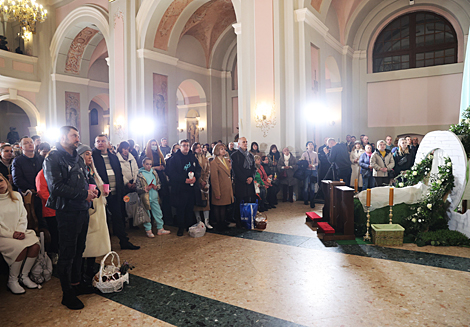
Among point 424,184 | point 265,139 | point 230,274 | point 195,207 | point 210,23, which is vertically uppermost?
point 210,23

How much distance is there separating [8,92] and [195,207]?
1453 cm

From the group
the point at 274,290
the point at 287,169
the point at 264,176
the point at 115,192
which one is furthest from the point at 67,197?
the point at 287,169

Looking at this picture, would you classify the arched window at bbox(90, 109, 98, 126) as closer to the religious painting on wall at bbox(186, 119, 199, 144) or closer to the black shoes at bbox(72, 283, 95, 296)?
the religious painting on wall at bbox(186, 119, 199, 144)

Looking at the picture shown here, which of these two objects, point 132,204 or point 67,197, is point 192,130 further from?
point 67,197

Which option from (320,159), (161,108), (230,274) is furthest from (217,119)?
(230,274)

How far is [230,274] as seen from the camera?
154 inches

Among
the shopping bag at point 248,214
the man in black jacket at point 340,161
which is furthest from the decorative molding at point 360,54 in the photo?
the shopping bag at point 248,214

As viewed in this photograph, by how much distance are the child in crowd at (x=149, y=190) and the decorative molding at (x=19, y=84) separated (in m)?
13.8

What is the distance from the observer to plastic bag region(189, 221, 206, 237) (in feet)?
18.0

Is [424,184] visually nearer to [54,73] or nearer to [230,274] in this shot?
[230,274]

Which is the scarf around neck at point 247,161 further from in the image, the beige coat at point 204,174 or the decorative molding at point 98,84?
the decorative molding at point 98,84

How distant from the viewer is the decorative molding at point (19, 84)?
15156mm

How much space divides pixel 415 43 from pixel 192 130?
11319 millimetres

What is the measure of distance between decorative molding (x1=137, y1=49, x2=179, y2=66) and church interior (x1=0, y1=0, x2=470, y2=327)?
7cm
